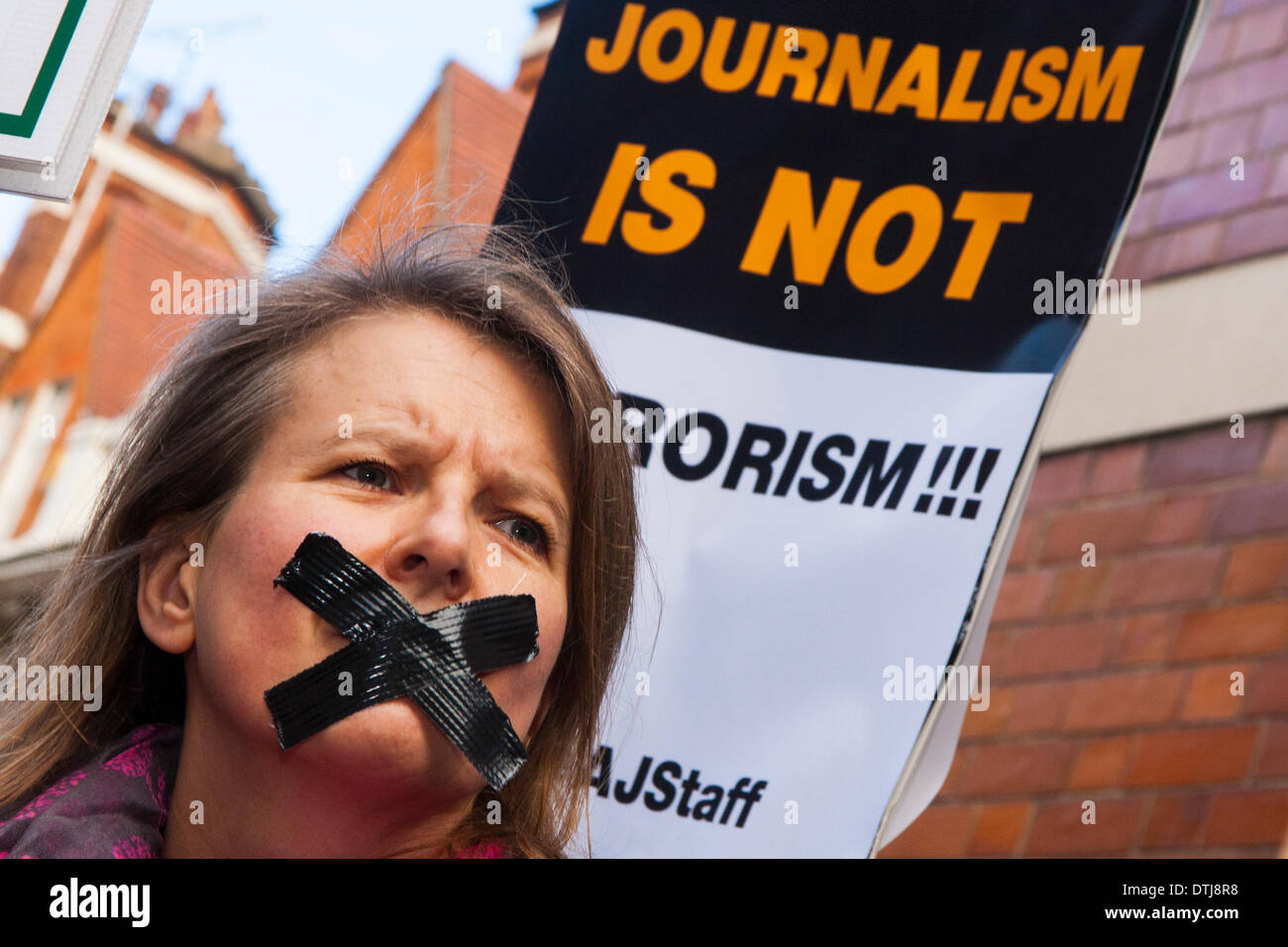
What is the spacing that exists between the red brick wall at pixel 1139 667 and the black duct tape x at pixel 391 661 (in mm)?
2313

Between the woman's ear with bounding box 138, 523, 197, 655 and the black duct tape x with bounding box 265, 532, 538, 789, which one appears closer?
the black duct tape x with bounding box 265, 532, 538, 789

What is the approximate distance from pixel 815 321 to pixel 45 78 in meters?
1.20

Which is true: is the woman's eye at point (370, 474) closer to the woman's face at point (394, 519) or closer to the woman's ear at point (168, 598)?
the woman's face at point (394, 519)

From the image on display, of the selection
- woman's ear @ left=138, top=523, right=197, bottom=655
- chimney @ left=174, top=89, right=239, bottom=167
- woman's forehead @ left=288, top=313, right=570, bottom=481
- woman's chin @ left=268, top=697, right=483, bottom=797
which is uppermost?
chimney @ left=174, top=89, right=239, bottom=167

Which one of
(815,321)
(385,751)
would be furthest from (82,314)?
(385,751)

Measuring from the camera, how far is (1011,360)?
2359 mm

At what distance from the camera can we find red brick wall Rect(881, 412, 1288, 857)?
11.4 ft

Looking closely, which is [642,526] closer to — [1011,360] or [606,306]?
[606,306]

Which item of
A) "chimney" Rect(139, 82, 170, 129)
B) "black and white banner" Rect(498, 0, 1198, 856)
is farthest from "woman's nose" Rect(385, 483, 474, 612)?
"chimney" Rect(139, 82, 170, 129)

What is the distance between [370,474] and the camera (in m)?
1.72

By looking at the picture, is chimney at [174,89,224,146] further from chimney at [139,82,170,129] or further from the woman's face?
the woman's face
